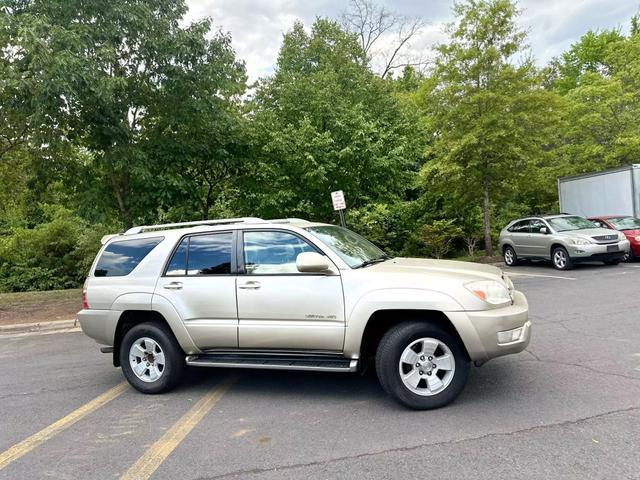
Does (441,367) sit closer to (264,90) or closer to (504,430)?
(504,430)

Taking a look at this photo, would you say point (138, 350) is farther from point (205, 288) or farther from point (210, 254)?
point (210, 254)

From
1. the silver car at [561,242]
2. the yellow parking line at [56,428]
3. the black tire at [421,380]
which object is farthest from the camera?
the silver car at [561,242]

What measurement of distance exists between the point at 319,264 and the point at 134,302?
2139 mm

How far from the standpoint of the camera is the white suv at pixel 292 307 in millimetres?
4102

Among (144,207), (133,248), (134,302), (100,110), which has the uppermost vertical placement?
(100,110)

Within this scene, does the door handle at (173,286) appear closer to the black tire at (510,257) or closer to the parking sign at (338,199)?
the parking sign at (338,199)

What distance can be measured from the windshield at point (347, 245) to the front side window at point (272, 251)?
0.22 metres

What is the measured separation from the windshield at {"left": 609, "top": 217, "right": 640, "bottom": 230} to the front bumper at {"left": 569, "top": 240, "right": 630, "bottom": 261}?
5.08 ft

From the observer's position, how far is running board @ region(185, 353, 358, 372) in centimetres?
426

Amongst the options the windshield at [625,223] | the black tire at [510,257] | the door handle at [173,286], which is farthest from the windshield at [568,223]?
the door handle at [173,286]

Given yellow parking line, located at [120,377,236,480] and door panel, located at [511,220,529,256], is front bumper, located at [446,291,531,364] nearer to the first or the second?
yellow parking line, located at [120,377,236,480]

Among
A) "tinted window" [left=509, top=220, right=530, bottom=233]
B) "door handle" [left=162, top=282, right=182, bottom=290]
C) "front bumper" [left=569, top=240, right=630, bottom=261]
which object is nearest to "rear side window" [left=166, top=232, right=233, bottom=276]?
"door handle" [left=162, top=282, right=182, bottom=290]

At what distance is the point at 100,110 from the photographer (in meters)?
9.89

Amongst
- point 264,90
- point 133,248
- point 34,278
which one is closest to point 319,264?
point 133,248
